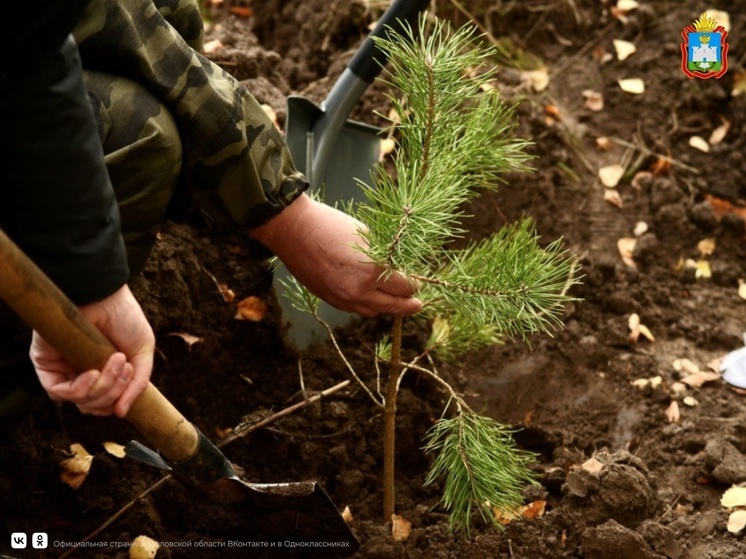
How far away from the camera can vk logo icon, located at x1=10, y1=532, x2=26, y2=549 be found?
147cm

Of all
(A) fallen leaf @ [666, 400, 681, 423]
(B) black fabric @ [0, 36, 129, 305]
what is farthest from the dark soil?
(B) black fabric @ [0, 36, 129, 305]

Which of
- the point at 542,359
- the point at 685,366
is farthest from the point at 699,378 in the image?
the point at 542,359

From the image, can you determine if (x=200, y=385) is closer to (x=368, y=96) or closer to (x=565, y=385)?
(x=565, y=385)

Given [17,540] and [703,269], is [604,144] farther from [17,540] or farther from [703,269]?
[17,540]

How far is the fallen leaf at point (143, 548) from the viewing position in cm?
150

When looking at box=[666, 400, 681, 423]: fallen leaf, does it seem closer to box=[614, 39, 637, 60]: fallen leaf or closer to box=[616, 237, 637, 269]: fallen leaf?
box=[616, 237, 637, 269]: fallen leaf

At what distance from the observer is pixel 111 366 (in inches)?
42.7

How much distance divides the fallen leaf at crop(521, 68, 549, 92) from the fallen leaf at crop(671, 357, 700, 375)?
950mm

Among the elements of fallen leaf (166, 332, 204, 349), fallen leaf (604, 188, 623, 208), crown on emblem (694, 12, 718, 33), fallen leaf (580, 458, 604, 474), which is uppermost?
crown on emblem (694, 12, 718, 33)

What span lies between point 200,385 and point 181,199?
454 millimetres

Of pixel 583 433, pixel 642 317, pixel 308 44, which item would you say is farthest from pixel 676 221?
pixel 308 44

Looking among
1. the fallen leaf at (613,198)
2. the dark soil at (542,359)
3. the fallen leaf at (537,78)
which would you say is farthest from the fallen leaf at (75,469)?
the fallen leaf at (537,78)

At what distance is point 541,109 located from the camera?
8.02ft

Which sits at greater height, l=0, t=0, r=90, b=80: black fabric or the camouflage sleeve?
l=0, t=0, r=90, b=80: black fabric
